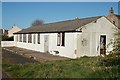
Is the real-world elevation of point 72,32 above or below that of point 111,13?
below

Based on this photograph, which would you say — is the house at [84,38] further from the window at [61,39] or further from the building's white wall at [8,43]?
the building's white wall at [8,43]

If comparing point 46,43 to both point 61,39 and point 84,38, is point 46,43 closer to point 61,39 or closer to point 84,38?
point 61,39

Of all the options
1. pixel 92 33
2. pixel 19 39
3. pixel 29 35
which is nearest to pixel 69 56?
pixel 92 33

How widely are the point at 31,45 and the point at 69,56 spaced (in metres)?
12.5

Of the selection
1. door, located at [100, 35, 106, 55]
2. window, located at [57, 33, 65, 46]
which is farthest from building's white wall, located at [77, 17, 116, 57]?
window, located at [57, 33, 65, 46]

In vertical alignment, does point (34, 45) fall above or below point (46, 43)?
below

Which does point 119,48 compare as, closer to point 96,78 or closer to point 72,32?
point 96,78

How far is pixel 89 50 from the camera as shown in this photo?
21203mm

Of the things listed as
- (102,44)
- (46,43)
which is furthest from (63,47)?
(46,43)

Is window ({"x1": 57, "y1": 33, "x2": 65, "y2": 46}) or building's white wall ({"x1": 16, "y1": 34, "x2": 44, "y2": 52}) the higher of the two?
window ({"x1": 57, "y1": 33, "x2": 65, "y2": 46})

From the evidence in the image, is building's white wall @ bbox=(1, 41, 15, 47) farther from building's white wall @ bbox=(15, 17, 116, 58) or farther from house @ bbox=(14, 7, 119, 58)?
building's white wall @ bbox=(15, 17, 116, 58)

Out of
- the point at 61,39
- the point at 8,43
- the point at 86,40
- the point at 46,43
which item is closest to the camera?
the point at 86,40

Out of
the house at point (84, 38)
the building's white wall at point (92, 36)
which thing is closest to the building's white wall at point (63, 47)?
the house at point (84, 38)

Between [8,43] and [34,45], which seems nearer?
[34,45]
